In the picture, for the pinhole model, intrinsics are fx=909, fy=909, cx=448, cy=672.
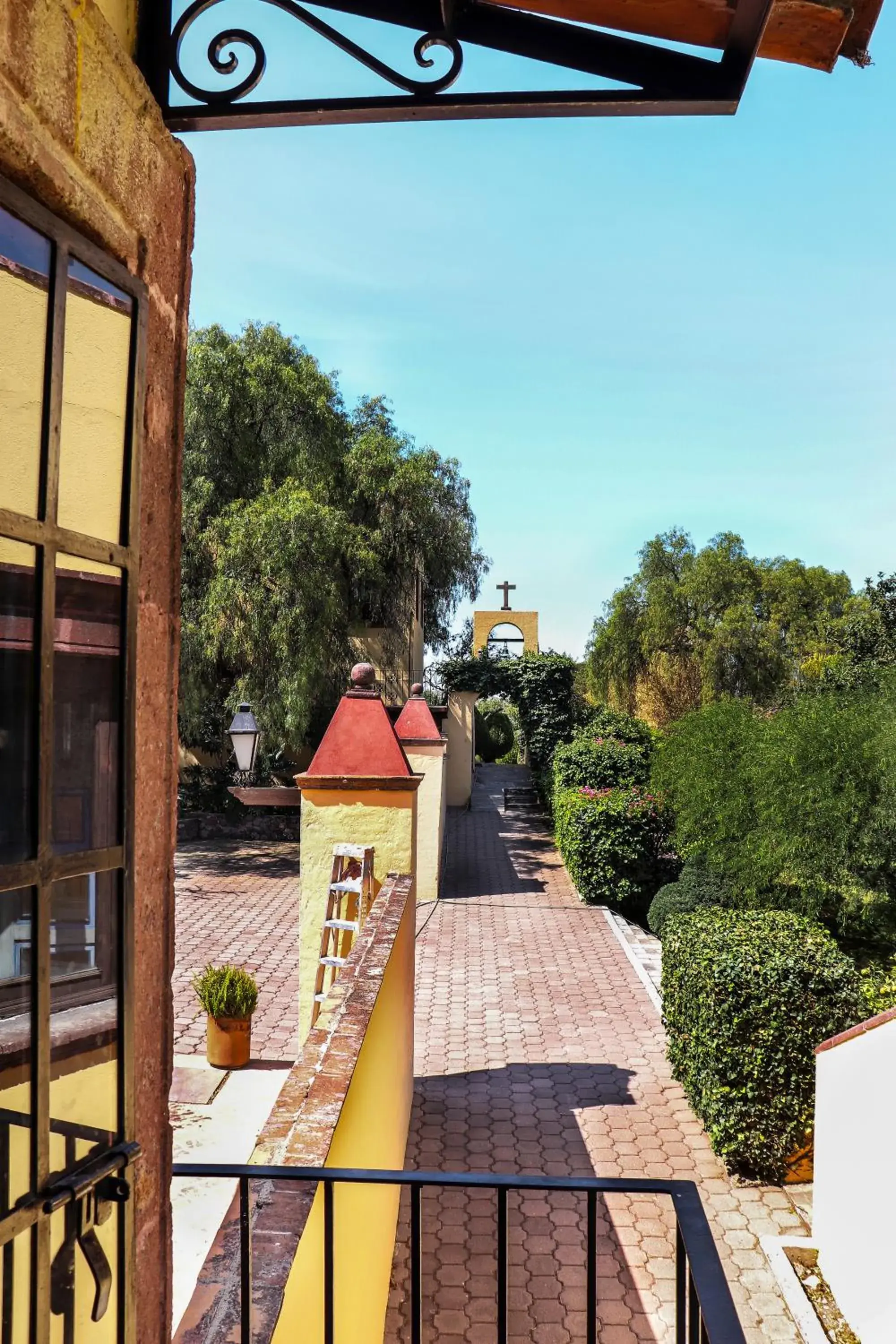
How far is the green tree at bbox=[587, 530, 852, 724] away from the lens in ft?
83.0

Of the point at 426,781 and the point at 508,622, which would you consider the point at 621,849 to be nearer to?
the point at 426,781

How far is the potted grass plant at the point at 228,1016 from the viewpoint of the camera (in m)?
6.73

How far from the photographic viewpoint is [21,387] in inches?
43.7

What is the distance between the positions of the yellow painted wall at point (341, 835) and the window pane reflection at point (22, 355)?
210 inches

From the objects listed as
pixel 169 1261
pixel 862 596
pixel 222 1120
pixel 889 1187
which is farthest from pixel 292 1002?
pixel 862 596

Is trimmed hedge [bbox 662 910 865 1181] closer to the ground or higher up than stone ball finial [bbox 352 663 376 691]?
closer to the ground

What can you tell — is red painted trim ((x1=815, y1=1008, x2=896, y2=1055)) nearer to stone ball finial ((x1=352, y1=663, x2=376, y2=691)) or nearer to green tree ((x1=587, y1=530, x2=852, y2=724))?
stone ball finial ((x1=352, y1=663, x2=376, y2=691))

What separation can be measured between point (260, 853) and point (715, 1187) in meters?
12.2

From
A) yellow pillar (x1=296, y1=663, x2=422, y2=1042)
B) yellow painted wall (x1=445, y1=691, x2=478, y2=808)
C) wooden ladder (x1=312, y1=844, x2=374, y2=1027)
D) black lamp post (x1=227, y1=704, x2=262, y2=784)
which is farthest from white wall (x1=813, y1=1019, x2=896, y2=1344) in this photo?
yellow painted wall (x1=445, y1=691, x2=478, y2=808)

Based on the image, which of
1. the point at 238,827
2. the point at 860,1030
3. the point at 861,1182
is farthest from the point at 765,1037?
the point at 238,827

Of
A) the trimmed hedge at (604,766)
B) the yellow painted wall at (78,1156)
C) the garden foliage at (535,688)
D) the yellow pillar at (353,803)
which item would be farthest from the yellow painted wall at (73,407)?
the garden foliage at (535,688)

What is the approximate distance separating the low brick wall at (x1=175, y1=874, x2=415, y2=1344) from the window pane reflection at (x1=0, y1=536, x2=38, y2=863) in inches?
54.5

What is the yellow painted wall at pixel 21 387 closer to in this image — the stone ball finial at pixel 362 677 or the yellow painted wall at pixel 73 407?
the yellow painted wall at pixel 73 407

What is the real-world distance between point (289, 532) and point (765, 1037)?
11.5 meters
